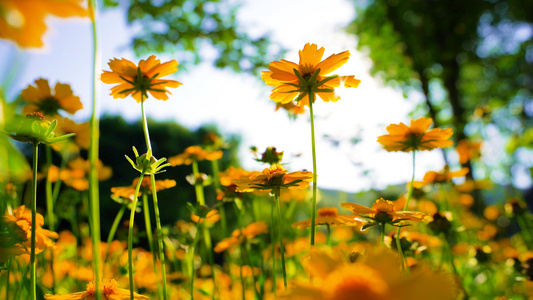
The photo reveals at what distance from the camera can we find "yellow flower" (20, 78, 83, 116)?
83cm

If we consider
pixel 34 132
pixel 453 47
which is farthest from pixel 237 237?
pixel 453 47

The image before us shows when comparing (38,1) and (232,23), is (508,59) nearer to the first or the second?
(232,23)

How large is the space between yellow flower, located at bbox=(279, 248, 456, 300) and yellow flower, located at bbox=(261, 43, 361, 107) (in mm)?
307

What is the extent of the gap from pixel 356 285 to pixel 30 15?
26cm

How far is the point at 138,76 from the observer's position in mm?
602

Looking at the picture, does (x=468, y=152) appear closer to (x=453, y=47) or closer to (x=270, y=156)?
(x=270, y=156)

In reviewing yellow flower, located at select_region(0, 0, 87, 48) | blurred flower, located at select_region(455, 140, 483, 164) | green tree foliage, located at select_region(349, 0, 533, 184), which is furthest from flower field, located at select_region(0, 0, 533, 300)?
green tree foliage, located at select_region(349, 0, 533, 184)

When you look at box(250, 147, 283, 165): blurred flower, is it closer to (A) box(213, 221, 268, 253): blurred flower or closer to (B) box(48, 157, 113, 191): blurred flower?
(A) box(213, 221, 268, 253): blurred flower

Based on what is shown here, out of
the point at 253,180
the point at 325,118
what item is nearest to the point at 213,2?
the point at 325,118

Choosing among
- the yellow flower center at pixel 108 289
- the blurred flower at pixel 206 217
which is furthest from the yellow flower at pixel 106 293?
the blurred flower at pixel 206 217

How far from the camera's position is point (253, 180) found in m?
0.55

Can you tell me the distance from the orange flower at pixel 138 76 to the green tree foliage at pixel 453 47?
5240mm

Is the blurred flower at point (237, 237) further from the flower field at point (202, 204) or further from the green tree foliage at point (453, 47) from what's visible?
the green tree foliage at point (453, 47)

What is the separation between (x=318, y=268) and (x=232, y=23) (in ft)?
11.2
